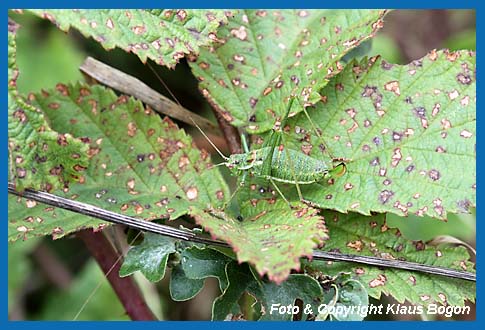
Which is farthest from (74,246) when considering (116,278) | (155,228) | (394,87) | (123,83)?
(394,87)

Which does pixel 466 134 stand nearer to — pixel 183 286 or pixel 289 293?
pixel 289 293

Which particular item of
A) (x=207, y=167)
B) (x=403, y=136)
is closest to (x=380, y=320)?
(x=403, y=136)

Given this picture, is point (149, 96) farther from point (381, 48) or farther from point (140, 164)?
point (381, 48)

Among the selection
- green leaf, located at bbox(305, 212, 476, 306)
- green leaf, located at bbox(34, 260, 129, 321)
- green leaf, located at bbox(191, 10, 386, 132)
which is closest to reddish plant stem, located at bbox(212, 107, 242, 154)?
green leaf, located at bbox(191, 10, 386, 132)

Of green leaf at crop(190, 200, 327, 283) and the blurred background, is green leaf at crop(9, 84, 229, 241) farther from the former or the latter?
the blurred background

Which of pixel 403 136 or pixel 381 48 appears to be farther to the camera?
pixel 381 48

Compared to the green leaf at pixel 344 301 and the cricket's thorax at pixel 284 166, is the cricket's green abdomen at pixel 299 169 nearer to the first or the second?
the cricket's thorax at pixel 284 166
